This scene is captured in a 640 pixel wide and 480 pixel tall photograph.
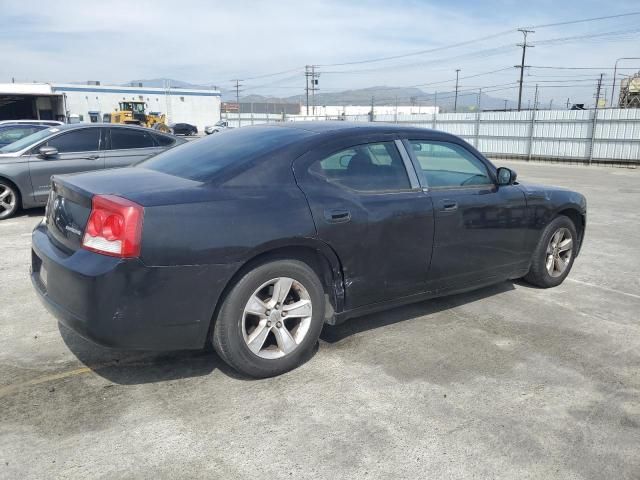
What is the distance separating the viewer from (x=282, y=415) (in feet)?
9.71

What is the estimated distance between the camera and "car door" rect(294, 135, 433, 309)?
348 centimetres

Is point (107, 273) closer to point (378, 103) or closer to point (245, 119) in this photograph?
point (378, 103)

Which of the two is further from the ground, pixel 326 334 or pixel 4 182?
pixel 4 182

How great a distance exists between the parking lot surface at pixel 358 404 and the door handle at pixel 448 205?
926 mm

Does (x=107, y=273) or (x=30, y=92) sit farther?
(x=30, y=92)

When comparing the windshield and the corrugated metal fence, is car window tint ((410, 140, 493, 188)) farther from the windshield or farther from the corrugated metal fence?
the corrugated metal fence

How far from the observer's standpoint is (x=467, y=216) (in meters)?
4.21

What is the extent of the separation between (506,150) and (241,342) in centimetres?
2517

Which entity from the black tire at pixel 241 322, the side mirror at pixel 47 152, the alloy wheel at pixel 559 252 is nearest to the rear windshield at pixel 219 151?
the black tire at pixel 241 322

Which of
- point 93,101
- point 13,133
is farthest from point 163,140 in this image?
point 93,101

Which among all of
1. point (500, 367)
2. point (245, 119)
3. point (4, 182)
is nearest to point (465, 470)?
point (500, 367)

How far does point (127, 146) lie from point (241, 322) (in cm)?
684

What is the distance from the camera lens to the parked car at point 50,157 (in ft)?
27.1

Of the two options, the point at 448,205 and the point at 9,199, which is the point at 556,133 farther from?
the point at 448,205
